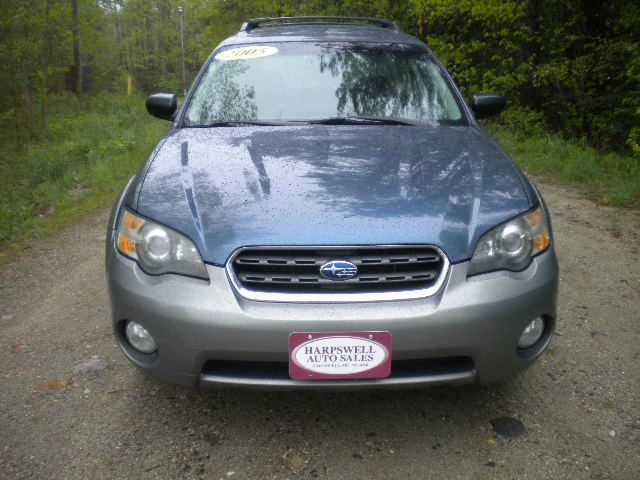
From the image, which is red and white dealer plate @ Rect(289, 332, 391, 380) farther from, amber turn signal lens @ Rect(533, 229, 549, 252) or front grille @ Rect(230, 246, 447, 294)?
amber turn signal lens @ Rect(533, 229, 549, 252)

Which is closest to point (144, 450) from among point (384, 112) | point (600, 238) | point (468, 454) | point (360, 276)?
point (360, 276)

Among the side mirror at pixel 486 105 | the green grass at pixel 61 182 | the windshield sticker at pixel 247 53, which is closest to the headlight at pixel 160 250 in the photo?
the windshield sticker at pixel 247 53

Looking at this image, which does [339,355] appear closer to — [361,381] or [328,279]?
[361,381]

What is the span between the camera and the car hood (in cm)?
220

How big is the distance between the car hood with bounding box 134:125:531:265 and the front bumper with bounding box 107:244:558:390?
166 mm

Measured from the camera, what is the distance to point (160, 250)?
228cm

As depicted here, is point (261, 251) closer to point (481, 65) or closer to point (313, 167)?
point (313, 167)

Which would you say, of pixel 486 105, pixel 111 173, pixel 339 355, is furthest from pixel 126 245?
pixel 111 173

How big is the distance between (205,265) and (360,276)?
0.55 metres

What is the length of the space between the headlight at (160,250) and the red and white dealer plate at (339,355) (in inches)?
17.0

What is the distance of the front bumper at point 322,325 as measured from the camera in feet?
6.80

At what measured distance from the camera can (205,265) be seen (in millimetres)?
2193

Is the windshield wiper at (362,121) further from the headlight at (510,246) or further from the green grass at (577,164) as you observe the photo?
the green grass at (577,164)

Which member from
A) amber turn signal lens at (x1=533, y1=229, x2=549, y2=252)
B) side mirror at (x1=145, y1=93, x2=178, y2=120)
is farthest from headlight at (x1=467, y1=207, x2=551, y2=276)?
side mirror at (x1=145, y1=93, x2=178, y2=120)
